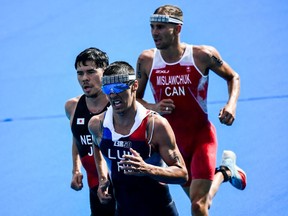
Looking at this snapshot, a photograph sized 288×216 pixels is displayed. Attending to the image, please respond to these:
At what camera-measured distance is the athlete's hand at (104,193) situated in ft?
16.3

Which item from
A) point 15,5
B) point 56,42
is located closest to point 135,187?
point 56,42

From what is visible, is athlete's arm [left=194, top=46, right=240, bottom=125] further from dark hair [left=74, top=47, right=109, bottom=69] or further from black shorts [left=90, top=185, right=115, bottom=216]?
black shorts [left=90, top=185, right=115, bottom=216]

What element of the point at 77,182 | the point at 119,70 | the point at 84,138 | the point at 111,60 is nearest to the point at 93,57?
the point at 84,138

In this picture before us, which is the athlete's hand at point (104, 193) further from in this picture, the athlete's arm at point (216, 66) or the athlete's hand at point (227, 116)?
the athlete's arm at point (216, 66)

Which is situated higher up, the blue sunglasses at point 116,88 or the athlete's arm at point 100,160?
the blue sunglasses at point 116,88

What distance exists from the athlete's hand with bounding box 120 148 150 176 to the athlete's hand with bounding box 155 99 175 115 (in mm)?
1647

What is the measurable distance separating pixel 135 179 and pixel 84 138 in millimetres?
1034

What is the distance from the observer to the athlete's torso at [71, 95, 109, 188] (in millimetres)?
5754

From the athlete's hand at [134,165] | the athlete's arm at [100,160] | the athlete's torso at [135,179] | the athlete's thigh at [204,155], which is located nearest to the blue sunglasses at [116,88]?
the athlete's torso at [135,179]

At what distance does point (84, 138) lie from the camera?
576 cm

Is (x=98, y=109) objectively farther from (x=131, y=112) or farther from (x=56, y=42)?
(x=56, y=42)

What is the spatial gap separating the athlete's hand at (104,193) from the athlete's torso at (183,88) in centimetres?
141

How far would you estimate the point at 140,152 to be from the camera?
482cm

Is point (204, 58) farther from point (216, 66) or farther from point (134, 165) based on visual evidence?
point (134, 165)
